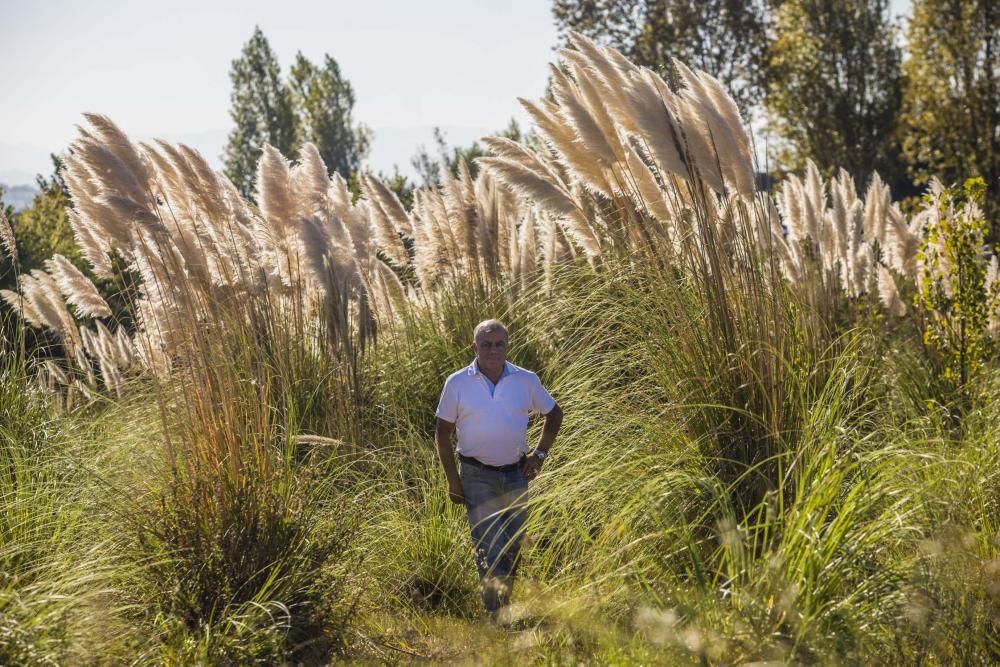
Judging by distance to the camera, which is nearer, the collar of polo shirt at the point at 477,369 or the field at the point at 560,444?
the field at the point at 560,444

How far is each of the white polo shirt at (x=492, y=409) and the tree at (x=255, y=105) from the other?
143ft

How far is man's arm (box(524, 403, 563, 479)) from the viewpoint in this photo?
518cm

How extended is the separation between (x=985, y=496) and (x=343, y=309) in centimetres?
374

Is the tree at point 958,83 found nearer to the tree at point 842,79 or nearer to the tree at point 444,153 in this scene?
the tree at point 842,79

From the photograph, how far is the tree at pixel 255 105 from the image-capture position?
47531 millimetres

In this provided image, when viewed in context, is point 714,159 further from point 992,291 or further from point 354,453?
point 992,291

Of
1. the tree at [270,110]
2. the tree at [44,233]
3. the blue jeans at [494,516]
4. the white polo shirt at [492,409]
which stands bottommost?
the blue jeans at [494,516]

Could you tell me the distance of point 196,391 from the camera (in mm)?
5082

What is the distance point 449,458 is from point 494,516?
14.9 inches

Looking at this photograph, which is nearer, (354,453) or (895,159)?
(354,453)

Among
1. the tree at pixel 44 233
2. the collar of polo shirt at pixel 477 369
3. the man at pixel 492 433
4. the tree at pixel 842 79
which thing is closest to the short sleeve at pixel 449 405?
the man at pixel 492 433

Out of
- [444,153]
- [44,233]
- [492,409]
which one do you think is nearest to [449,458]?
[492,409]

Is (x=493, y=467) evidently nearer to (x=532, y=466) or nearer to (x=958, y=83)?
(x=532, y=466)

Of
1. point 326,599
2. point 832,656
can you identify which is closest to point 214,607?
point 326,599
